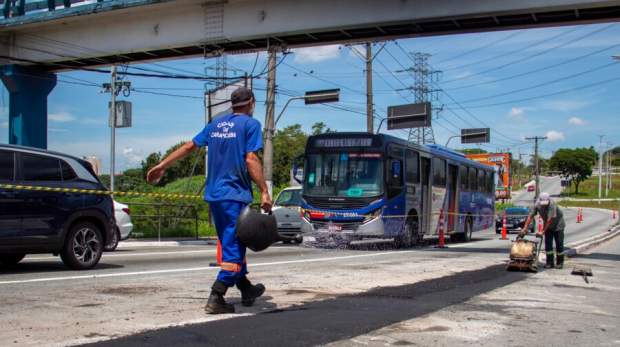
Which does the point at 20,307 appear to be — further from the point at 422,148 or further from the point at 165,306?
the point at 422,148

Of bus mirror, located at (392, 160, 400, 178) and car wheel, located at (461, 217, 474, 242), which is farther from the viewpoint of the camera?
car wheel, located at (461, 217, 474, 242)

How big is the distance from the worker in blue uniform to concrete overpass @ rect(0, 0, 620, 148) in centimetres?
1347

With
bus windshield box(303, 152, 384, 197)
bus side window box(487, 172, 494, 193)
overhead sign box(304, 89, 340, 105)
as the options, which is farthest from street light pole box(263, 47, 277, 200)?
bus side window box(487, 172, 494, 193)

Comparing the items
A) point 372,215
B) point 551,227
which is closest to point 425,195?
point 372,215

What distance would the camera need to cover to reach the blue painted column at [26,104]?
23.3 metres

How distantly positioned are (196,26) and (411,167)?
889 centimetres

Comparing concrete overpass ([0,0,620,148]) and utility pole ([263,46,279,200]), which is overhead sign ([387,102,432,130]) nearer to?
utility pole ([263,46,279,200])

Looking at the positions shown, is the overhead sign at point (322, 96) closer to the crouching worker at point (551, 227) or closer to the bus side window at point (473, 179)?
the bus side window at point (473, 179)

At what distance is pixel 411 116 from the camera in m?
38.3

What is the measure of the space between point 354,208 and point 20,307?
11391 millimetres

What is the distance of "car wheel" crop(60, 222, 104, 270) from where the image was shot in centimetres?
896

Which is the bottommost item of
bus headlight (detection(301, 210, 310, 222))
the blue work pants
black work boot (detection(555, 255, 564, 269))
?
black work boot (detection(555, 255, 564, 269))

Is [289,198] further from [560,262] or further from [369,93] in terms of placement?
[369,93]

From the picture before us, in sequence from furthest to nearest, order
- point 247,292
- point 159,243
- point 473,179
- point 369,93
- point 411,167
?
point 369,93
point 473,179
point 411,167
point 159,243
point 247,292
